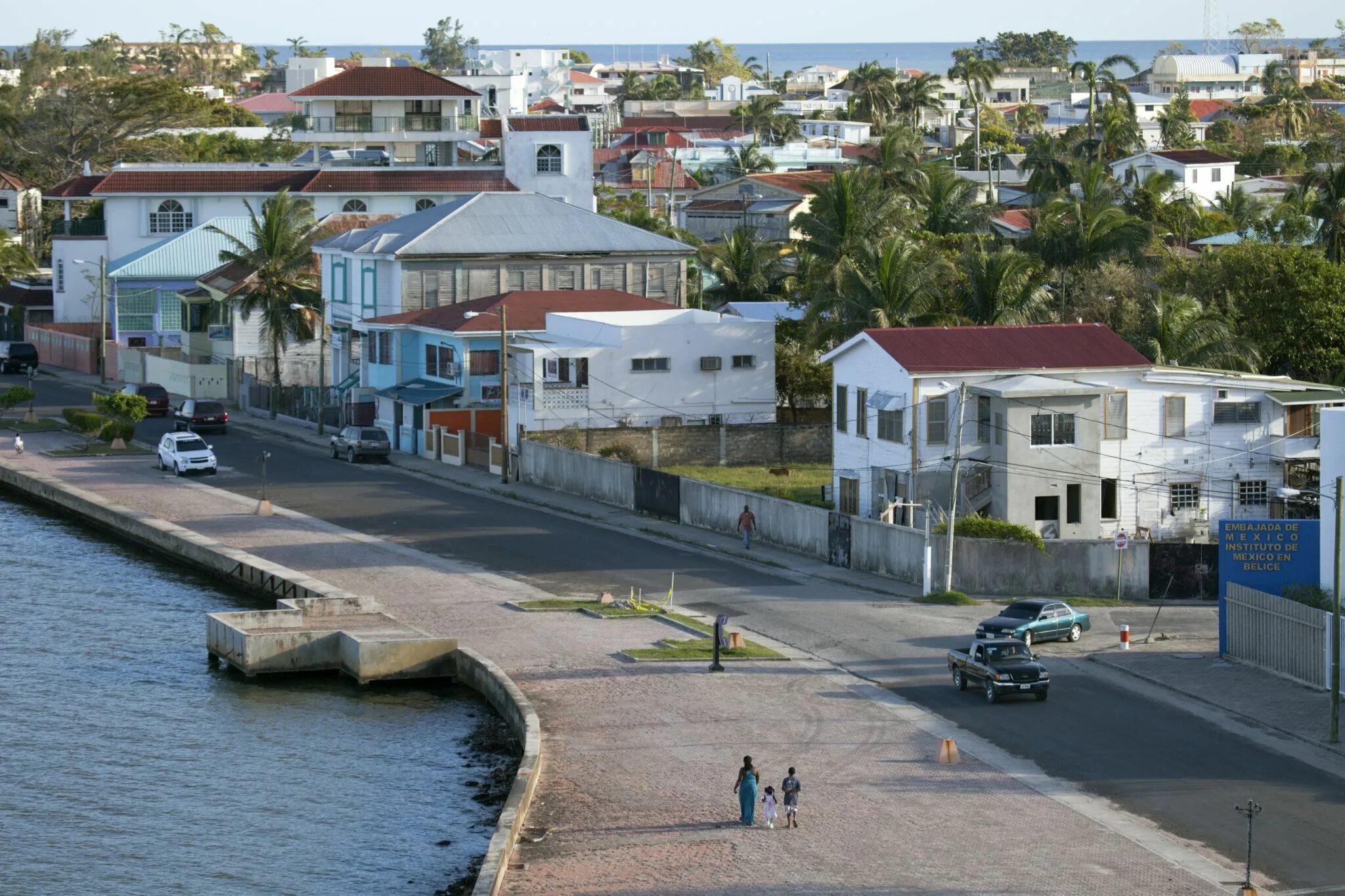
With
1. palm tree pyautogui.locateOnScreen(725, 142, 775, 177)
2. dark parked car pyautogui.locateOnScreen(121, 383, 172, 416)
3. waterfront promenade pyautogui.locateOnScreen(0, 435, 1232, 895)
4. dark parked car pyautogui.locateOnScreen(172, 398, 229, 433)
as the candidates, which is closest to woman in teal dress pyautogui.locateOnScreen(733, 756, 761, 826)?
waterfront promenade pyautogui.locateOnScreen(0, 435, 1232, 895)

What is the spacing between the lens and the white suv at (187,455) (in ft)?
231

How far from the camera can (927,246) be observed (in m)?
83.5

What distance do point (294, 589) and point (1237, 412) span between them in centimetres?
2780

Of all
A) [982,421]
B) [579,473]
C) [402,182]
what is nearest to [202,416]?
[579,473]

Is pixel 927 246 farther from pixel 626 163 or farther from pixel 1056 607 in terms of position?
pixel 626 163

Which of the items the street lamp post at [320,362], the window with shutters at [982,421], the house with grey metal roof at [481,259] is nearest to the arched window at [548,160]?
the house with grey metal roof at [481,259]

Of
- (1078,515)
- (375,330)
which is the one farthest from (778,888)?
(375,330)

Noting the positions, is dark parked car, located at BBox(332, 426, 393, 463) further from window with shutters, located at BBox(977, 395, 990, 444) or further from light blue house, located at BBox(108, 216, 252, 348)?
light blue house, located at BBox(108, 216, 252, 348)

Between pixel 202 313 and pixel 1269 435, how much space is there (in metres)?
62.4

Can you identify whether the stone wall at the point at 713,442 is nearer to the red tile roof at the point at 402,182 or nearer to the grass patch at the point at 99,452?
the grass patch at the point at 99,452

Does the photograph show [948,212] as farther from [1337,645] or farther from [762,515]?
[1337,645]

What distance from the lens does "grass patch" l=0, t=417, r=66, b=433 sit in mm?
83938

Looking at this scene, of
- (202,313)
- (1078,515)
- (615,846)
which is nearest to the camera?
(615,846)

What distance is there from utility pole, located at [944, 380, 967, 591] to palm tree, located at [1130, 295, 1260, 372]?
12.6m
